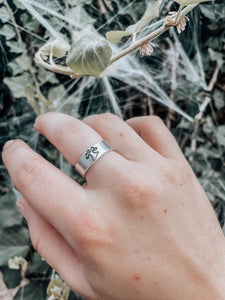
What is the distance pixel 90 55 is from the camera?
382 millimetres

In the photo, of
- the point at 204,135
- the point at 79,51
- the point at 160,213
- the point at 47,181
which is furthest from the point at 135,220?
the point at 204,135

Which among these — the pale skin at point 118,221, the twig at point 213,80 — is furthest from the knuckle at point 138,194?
the twig at point 213,80

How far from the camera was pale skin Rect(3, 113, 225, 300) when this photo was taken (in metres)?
0.43

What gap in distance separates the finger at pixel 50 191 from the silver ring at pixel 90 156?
0.10ft

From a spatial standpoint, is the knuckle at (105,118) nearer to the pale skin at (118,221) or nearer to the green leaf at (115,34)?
the pale skin at (118,221)

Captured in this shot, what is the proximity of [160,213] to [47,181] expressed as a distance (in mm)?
180

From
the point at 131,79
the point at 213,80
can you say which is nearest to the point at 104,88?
the point at 131,79

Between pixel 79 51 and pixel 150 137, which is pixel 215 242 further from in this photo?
pixel 79 51

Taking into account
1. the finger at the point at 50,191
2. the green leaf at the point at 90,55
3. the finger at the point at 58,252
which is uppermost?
the green leaf at the point at 90,55

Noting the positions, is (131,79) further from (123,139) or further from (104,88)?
(123,139)

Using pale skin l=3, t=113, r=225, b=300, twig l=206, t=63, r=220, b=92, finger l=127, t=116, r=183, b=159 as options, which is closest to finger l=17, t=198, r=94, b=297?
pale skin l=3, t=113, r=225, b=300

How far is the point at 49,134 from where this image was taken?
0.51 meters

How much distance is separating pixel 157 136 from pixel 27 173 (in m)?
0.25

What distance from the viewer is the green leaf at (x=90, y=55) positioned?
0.38m
